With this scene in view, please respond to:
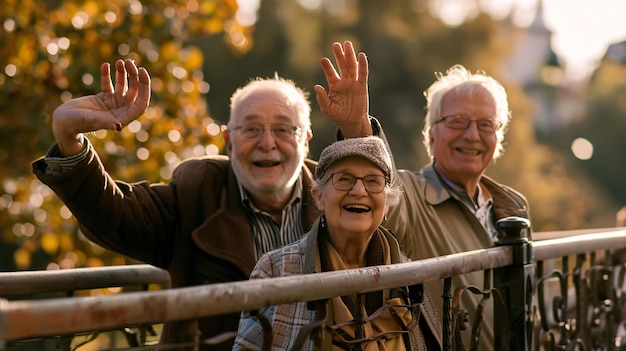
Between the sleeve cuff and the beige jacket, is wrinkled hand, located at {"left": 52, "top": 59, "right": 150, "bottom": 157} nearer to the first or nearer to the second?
the sleeve cuff

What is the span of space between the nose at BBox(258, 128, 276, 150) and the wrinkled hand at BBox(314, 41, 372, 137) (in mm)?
507

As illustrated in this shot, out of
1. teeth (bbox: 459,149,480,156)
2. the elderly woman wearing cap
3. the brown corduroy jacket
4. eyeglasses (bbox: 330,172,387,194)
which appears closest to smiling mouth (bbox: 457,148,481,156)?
teeth (bbox: 459,149,480,156)

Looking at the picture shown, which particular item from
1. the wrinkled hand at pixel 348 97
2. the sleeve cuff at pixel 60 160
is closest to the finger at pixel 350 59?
the wrinkled hand at pixel 348 97

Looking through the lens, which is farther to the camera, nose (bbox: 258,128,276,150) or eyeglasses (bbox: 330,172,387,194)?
nose (bbox: 258,128,276,150)

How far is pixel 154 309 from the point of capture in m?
2.46

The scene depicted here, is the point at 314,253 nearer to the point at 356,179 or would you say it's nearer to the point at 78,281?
the point at 356,179

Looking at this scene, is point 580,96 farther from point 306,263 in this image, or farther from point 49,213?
point 306,263

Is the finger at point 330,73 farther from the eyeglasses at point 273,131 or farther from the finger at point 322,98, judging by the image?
the eyeglasses at point 273,131

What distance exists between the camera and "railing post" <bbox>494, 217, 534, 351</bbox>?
409 centimetres

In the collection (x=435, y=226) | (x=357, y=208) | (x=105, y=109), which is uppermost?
(x=105, y=109)

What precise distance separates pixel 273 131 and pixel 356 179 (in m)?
1.05

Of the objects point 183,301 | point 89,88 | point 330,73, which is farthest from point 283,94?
point 89,88

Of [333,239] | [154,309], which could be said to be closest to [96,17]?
[333,239]

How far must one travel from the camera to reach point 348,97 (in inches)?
164
